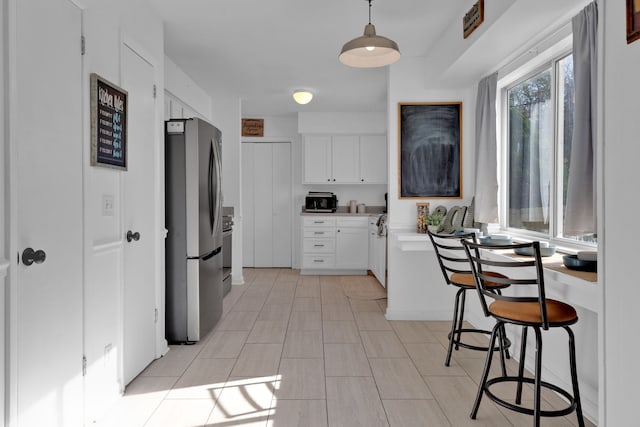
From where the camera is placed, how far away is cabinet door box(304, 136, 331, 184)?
6.74 meters

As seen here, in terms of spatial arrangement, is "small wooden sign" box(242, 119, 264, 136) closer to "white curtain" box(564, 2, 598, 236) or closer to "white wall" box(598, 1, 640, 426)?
"white curtain" box(564, 2, 598, 236)

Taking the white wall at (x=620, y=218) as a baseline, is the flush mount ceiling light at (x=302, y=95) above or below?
above

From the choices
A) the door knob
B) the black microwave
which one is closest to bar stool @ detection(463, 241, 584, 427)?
the door knob

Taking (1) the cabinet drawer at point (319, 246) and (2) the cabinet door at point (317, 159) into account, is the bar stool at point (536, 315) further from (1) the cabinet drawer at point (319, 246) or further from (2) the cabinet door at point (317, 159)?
(2) the cabinet door at point (317, 159)

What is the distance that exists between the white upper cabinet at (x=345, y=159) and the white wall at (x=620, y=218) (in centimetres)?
530

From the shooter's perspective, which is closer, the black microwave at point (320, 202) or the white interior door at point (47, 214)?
the white interior door at point (47, 214)

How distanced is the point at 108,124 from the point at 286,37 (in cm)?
185

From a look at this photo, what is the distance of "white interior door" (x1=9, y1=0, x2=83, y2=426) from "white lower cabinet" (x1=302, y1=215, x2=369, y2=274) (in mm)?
4643

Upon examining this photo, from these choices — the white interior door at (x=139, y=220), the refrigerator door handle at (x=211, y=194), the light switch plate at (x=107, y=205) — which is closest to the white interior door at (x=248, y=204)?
the refrigerator door handle at (x=211, y=194)

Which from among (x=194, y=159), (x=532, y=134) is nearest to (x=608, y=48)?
(x=532, y=134)

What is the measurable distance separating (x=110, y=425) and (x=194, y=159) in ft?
6.14

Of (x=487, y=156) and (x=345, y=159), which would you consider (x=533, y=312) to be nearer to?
(x=487, y=156)

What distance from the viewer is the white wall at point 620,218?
1.38 m

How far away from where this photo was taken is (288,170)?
23.2ft
